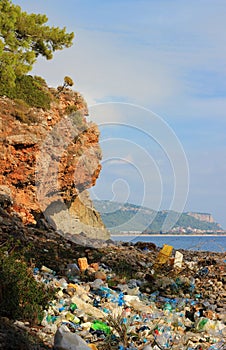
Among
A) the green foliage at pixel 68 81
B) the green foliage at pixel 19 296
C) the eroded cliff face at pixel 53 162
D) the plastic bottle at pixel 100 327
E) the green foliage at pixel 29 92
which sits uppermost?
the green foliage at pixel 68 81

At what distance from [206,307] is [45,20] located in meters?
12.6

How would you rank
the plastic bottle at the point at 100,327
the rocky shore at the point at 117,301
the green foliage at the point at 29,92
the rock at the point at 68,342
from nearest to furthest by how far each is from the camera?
1. the rock at the point at 68,342
2. the rocky shore at the point at 117,301
3. the plastic bottle at the point at 100,327
4. the green foliage at the point at 29,92

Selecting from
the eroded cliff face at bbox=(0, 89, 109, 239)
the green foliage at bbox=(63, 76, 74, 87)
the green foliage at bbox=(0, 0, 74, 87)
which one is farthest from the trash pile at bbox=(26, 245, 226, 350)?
the green foliage at bbox=(63, 76, 74, 87)

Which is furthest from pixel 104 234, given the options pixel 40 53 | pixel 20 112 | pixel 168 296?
pixel 168 296

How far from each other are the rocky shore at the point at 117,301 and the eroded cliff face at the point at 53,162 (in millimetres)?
2527

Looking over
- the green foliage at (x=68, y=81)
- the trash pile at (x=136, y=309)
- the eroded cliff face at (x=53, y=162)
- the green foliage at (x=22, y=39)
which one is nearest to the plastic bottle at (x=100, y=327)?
the trash pile at (x=136, y=309)

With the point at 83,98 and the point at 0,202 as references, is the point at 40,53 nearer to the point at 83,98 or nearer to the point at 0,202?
the point at 83,98

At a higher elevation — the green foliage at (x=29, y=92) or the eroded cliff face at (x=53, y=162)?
the green foliage at (x=29, y=92)

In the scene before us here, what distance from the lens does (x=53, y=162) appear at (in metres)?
15.8

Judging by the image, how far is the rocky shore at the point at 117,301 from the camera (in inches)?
202

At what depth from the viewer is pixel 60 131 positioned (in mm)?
16844

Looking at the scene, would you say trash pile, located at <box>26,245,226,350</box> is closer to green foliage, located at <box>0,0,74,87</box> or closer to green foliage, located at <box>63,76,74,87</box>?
green foliage, located at <box>0,0,74,87</box>

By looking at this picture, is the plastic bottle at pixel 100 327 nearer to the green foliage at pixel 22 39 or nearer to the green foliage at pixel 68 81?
the green foliage at pixel 22 39

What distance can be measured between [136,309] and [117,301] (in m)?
0.26
